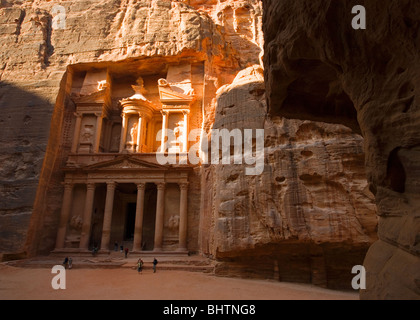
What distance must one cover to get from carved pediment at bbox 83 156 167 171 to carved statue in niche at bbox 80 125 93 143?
10.2 feet

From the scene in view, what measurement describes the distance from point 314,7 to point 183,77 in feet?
64.5

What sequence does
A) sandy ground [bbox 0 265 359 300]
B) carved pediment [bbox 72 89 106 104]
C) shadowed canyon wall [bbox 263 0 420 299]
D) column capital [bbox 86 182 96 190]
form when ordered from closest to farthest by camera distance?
shadowed canyon wall [bbox 263 0 420 299] → sandy ground [bbox 0 265 359 300] → column capital [bbox 86 182 96 190] → carved pediment [bbox 72 89 106 104]

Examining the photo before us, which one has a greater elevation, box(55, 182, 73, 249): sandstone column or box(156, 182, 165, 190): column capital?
box(156, 182, 165, 190): column capital

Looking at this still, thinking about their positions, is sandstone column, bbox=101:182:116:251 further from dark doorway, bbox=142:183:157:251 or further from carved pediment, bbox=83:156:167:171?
dark doorway, bbox=142:183:157:251

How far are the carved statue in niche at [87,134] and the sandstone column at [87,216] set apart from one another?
4.07 meters

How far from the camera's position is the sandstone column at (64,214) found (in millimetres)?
17891

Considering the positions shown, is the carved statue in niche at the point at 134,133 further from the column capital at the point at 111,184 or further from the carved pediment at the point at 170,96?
the column capital at the point at 111,184

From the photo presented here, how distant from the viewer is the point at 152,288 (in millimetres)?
8961

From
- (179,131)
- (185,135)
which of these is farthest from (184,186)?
(179,131)

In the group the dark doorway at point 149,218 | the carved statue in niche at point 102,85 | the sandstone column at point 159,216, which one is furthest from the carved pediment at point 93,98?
the sandstone column at point 159,216

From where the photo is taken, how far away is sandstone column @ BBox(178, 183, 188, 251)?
685 inches

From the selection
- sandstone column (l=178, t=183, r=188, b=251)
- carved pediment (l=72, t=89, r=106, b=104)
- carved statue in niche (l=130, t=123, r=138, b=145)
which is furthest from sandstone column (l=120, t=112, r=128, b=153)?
sandstone column (l=178, t=183, r=188, b=251)

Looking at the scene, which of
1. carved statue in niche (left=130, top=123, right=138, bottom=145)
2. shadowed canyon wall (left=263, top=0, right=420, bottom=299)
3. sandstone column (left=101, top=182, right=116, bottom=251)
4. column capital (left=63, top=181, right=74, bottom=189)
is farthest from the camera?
carved statue in niche (left=130, top=123, right=138, bottom=145)

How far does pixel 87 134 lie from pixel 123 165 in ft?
15.5
